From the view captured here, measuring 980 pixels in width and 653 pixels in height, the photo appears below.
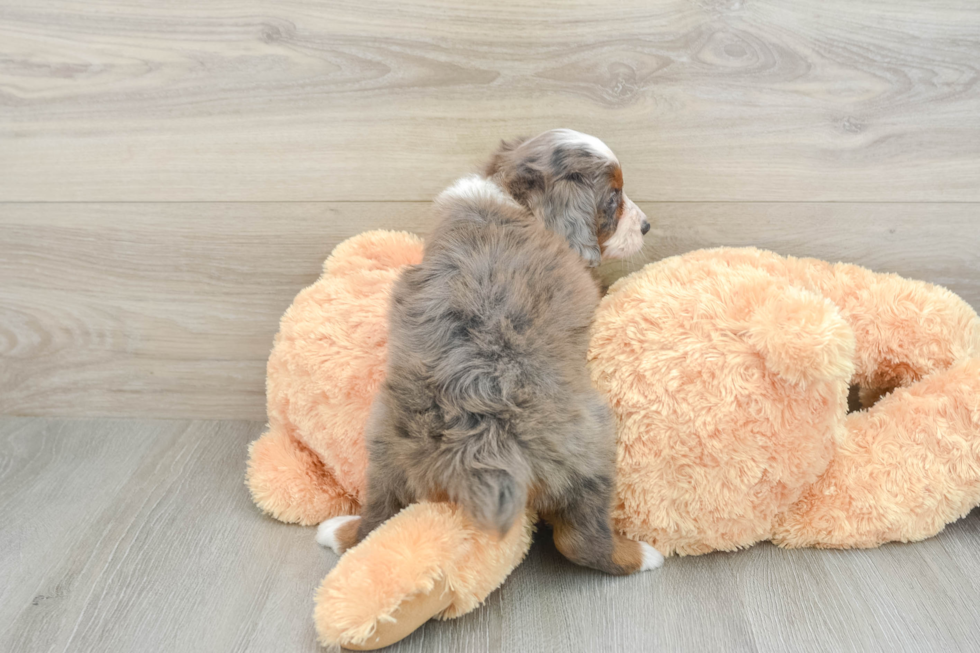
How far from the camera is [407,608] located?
3.55 ft

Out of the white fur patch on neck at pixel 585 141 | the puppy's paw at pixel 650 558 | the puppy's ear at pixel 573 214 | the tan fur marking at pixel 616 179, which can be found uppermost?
the white fur patch on neck at pixel 585 141

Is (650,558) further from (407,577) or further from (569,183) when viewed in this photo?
(569,183)

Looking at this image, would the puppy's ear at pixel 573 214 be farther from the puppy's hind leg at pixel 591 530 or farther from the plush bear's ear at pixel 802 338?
the puppy's hind leg at pixel 591 530

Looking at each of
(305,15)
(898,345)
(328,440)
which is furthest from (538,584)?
(305,15)

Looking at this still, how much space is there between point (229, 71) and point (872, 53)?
1.44 m

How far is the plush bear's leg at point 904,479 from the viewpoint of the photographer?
1.30 metres

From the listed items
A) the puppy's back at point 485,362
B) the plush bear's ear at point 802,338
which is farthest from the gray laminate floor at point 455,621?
the plush bear's ear at point 802,338

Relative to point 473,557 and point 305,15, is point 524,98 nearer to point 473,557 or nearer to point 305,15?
point 305,15

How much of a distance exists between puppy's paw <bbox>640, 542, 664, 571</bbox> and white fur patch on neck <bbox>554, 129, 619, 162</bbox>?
2.56 feet

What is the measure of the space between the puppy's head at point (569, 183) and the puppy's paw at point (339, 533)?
713mm

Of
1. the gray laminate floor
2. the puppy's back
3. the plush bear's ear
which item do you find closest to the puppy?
the puppy's back

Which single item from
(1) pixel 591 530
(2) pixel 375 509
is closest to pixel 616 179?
(1) pixel 591 530

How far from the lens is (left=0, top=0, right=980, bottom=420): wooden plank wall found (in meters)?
1.52

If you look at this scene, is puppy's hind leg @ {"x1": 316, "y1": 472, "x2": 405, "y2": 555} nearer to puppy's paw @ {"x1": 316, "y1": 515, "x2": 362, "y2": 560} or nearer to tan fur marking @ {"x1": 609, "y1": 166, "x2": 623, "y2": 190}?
puppy's paw @ {"x1": 316, "y1": 515, "x2": 362, "y2": 560}
